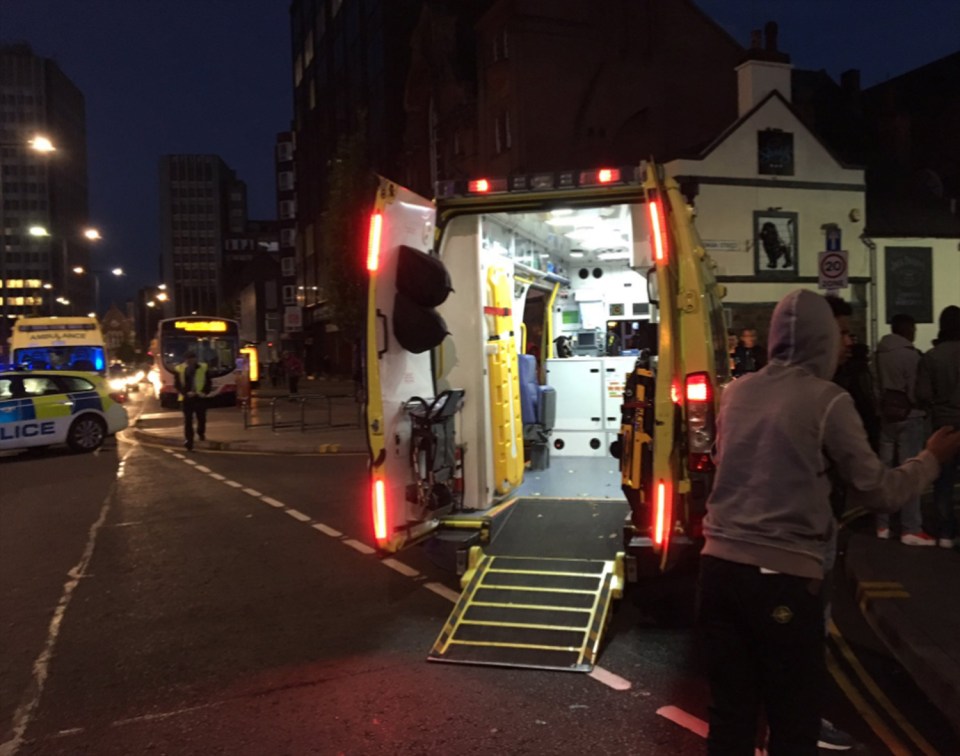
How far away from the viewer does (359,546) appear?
27.8 ft

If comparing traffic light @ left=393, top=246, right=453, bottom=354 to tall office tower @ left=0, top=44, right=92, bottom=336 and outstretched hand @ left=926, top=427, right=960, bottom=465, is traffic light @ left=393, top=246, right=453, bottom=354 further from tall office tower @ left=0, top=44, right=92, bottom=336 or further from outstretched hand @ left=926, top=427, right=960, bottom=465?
tall office tower @ left=0, top=44, right=92, bottom=336

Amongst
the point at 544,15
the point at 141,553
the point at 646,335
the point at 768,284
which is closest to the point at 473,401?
the point at 646,335

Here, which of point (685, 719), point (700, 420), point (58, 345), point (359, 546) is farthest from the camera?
point (58, 345)

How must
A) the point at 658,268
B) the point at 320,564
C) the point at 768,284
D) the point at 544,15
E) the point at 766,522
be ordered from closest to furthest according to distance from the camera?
1. the point at 766,522
2. the point at 658,268
3. the point at 320,564
4. the point at 768,284
5. the point at 544,15

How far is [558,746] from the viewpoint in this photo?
4.05 m

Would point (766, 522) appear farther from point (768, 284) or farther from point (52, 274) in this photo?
point (52, 274)

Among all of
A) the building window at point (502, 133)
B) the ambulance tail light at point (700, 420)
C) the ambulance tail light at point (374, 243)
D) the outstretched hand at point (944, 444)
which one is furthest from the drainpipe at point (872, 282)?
the outstretched hand at point (944, 444)

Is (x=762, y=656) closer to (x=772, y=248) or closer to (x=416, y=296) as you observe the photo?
(x=416, y=296)

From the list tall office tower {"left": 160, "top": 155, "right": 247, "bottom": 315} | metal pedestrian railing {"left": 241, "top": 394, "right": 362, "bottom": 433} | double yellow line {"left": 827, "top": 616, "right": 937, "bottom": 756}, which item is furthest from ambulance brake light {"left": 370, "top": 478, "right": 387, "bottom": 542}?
tall office tower {"left": 160, "top": 155, "right": 247, "bottom": 315}

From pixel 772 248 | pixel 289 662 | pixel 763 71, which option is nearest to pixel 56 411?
pixel 289 662

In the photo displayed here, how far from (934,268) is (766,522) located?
25061mm

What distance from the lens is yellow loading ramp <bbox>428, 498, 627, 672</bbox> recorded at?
5168 mm

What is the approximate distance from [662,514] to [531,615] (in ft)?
3.53

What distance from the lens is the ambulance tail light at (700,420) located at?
521 cm
